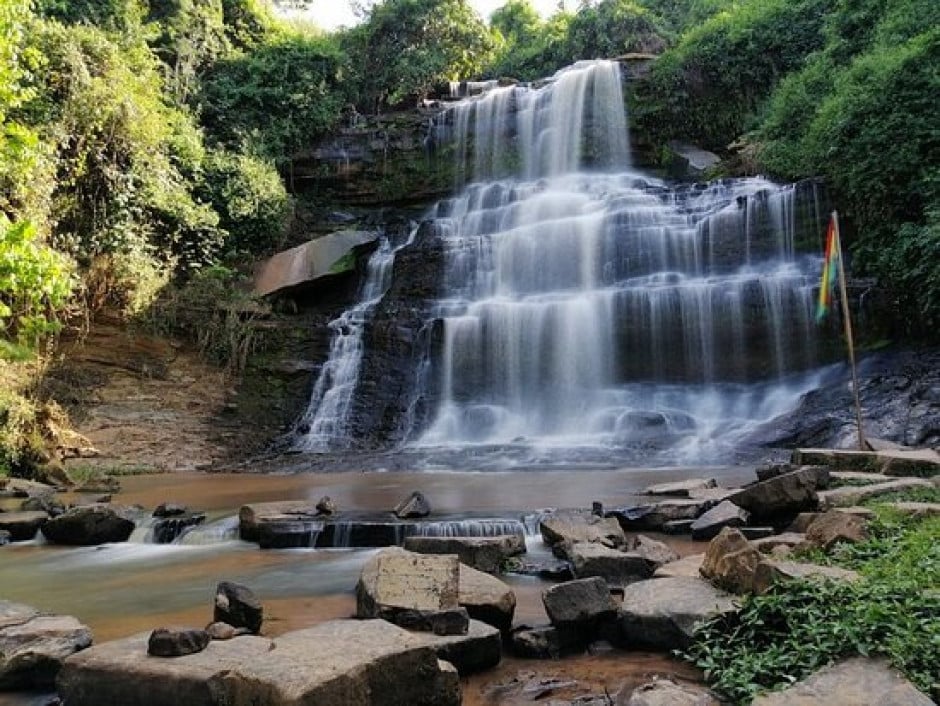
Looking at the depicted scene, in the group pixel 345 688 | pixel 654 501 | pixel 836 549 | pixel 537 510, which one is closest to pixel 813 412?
pixel 654 501

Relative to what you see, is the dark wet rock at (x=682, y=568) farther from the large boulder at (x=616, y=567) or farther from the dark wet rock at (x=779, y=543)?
the dark wet rock at (x=779, y=543)

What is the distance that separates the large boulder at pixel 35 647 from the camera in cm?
352

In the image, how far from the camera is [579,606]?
151 inches

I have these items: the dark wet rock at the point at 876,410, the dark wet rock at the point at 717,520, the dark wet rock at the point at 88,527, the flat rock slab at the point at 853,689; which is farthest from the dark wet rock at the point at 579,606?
the dark wet rock at the point at 876,410

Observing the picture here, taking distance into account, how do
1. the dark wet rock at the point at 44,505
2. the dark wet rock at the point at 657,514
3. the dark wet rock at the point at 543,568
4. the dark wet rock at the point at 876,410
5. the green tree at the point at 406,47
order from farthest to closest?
the green tree at the point at 406,47 → the dark wet rock at the point at 876,410 → the dark wet rock at the point at 44,505 → the dark wet rock at the point at 657,514 → the dark wet rock at the point at 543,568

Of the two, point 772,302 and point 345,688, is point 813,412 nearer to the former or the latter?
point 772,302

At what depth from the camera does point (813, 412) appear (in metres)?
12.2

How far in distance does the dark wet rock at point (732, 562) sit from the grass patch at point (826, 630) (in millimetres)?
296

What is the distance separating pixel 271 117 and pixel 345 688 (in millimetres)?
23192

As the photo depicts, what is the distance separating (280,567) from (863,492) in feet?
15.7

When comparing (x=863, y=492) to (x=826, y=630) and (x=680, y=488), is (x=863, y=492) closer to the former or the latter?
(x=680, y=488)

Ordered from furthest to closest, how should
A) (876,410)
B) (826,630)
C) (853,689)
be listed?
(876,410) < (826,630) < (853,689)

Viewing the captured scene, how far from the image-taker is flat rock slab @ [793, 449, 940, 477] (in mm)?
6961

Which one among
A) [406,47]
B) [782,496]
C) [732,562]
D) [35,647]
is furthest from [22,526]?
Result: [406,47]
